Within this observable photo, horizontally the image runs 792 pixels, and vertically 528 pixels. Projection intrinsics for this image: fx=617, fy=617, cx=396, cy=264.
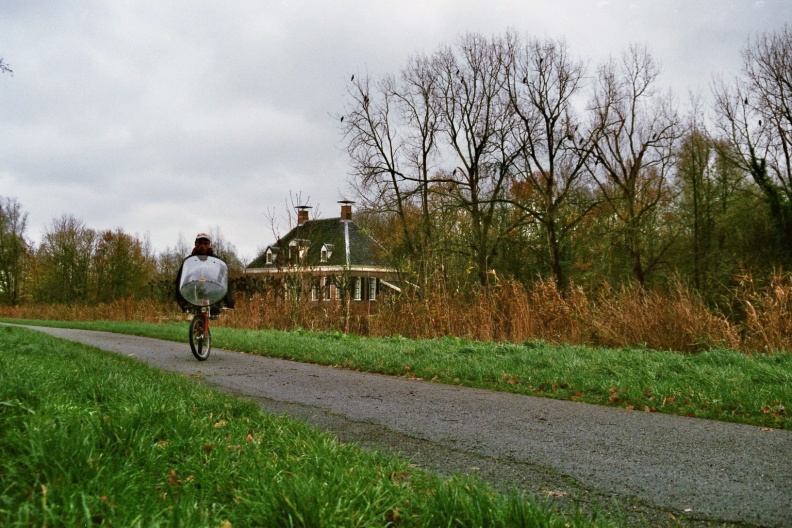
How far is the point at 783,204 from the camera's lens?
23859 millimetres

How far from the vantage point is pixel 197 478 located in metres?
3.16

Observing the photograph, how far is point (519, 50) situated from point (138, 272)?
106 feet

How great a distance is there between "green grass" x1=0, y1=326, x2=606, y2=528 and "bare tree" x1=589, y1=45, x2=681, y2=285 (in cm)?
2923

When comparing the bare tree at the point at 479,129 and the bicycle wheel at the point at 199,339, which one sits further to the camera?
the bare tree at the point at 479,129

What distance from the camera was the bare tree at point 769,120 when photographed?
82.6 feet

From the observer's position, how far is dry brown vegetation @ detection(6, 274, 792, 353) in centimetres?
1030

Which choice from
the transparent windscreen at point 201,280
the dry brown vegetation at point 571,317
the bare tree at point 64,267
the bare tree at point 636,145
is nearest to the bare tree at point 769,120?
the bare tree at point 636,145

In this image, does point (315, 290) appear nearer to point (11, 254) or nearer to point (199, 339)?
A: point (199, 339)

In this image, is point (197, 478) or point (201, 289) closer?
point (197, 478)

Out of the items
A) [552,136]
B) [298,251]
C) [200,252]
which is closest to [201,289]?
[200,252]

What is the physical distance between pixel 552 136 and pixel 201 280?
974 inches

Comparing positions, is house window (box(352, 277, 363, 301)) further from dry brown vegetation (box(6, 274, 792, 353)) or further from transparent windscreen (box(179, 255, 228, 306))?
transparent windscreen (box(179, 255, 228, 306))

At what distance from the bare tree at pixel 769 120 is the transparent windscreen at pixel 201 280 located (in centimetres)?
2242

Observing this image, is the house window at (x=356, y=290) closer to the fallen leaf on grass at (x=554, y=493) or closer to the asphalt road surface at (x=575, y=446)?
the asphalt road surface at (x=575, y=446)
